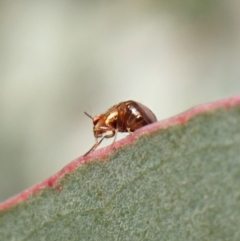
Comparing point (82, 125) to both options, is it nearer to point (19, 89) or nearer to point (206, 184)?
point (19, 89)

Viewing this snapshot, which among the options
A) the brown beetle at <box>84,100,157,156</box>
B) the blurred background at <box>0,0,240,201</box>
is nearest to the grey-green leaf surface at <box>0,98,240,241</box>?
the brown beetle at <box>84,100,157,156</box>

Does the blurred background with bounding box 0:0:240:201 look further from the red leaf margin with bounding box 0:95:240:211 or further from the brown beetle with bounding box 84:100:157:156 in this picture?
the red leaf margin with bounding box 0:95:240:211

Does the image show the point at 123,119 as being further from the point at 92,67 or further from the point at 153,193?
the point at 92,67

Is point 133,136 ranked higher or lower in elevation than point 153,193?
higher

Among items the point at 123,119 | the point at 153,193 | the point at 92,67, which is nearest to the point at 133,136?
the point at 153,193

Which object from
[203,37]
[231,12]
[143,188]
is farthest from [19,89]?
[143,188]
